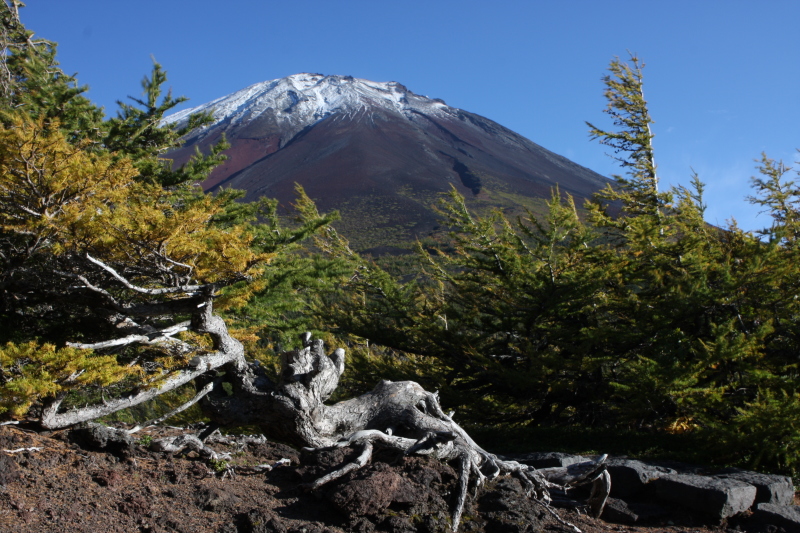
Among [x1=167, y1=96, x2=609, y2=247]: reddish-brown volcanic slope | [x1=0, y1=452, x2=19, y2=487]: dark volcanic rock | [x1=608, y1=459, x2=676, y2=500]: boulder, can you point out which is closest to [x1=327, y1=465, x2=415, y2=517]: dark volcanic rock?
[x1=0, y1=452, x2=19, y2=487]: dark volcanic rock

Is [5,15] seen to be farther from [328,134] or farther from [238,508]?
[328,134]

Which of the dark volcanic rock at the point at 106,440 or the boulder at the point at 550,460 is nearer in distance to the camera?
the dark volcanic rock at the point at 106,440

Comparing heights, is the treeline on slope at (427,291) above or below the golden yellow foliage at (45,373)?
above

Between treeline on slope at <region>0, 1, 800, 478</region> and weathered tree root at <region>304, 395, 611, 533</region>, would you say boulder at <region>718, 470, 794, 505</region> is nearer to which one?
treeline on slope at <region>0, 1, 800, 478</region>

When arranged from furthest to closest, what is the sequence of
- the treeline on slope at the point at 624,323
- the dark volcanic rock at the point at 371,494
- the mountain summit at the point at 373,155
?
the mountain summit at the point at 373,155 → the treeline on slope at the point at 624,323 → the dark volcanic rock at the point at 371,494

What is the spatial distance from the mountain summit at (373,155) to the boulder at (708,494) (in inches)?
1537

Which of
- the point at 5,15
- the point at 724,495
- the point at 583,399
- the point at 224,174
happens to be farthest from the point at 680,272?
the point at 224,174

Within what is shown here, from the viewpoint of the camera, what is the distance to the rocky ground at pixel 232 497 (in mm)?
2902

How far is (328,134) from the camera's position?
110 metres

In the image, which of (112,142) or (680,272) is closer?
(680,272)

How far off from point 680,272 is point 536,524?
14.9 feet

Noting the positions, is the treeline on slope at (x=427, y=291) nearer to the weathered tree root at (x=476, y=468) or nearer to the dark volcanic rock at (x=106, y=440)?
the dark volcanic rock at (x=106, y=440)

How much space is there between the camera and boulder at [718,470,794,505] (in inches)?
166

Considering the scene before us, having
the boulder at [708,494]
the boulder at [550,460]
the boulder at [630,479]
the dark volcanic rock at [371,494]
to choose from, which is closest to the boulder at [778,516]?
the boulder at [708,494]
